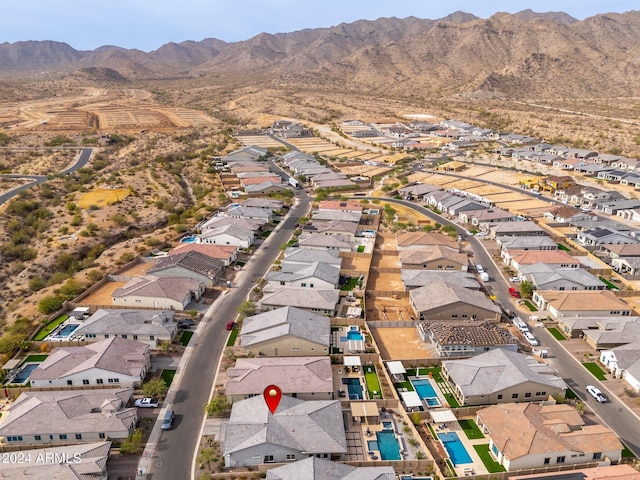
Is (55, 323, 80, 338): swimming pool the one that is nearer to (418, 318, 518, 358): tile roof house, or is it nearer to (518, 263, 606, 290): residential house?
(418, 318, 518, 358): tile roof house

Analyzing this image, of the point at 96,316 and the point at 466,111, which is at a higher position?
the point at 466,111

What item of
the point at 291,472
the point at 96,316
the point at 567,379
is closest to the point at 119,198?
the point at 96,316

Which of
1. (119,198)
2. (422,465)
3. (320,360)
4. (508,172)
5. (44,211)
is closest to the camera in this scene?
(422,465)

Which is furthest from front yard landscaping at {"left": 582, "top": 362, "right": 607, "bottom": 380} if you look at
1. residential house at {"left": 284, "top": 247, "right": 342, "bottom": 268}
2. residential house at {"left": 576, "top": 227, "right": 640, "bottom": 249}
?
residential house at {"left": 576, "top": 227, "right": 640, "bottom": 249}

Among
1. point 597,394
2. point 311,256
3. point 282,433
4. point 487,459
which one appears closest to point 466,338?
point 597,394

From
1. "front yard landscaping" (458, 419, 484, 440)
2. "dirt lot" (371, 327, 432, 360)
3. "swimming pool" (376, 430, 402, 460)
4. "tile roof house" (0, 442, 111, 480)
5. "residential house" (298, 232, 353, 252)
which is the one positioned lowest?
"front yard landscaping" (458, 419, 484, 440)

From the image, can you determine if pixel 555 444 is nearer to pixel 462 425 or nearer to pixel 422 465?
pixel 462 425

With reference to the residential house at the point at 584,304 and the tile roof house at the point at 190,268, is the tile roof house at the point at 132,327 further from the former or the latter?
the residential house at the point at 584,304
